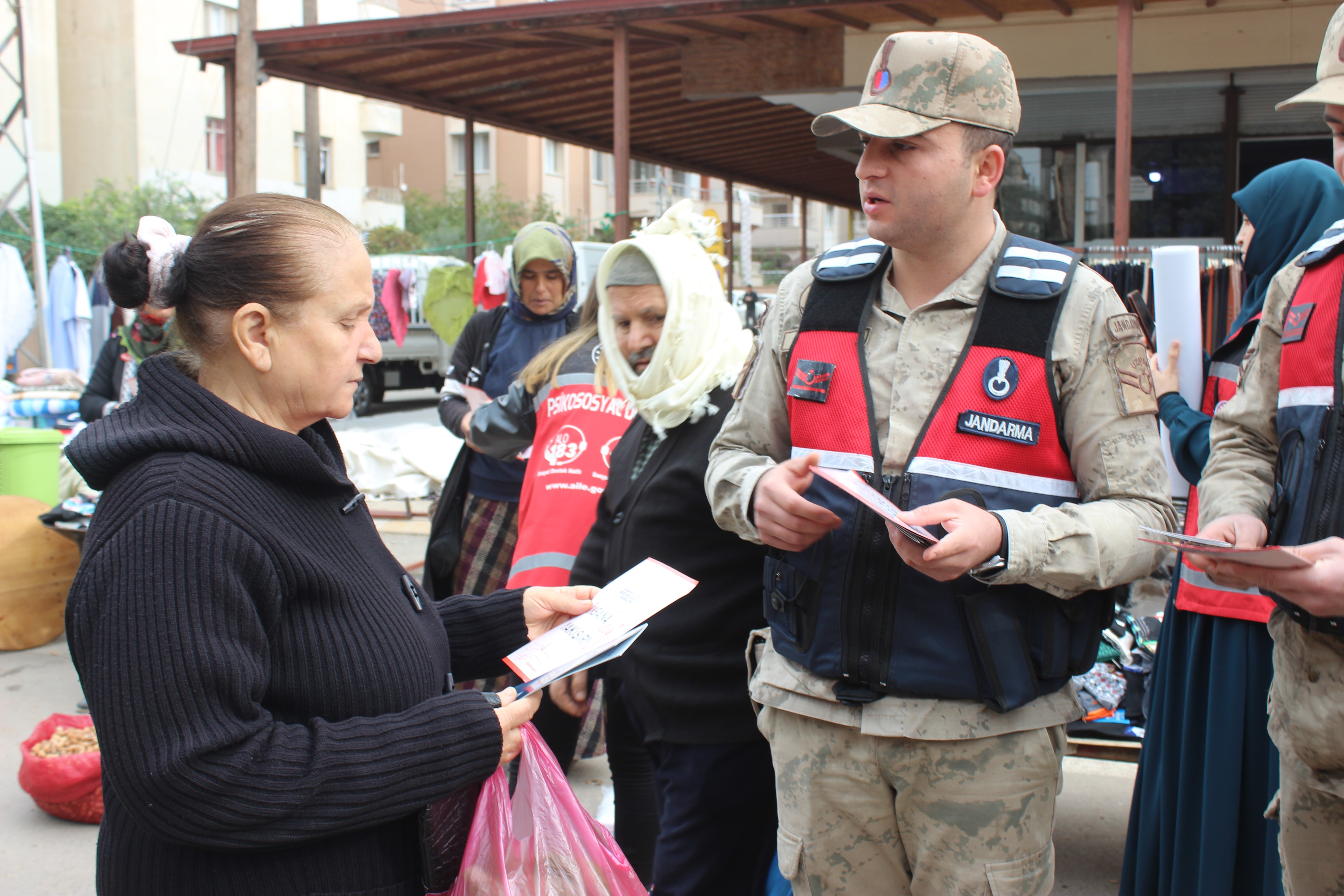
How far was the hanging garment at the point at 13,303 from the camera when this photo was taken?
10305 millimetres

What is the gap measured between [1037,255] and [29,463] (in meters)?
6.64

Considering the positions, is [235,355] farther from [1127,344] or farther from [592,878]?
[1127,344]

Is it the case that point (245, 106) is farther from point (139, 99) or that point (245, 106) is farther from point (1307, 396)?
point (139, 99)

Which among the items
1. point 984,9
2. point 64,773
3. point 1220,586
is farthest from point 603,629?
point 984,9

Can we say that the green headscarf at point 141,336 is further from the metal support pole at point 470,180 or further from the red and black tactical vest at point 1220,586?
the metal support pole at point 470,180

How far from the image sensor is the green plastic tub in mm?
6418

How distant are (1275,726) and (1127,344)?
72 centimetres

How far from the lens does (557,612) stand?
1.85m

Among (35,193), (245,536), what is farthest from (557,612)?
(35,193)

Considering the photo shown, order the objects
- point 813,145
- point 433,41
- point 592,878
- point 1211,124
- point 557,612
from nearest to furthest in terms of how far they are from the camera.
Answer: point 592,878 → point 557,612 → point 433,41 → point 1211,124 → point 813,145

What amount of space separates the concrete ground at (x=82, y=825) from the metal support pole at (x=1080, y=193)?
730 cm

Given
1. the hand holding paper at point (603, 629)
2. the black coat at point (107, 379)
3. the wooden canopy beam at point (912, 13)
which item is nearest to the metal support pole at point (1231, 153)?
the wooden canopy beam at point (912, 13)

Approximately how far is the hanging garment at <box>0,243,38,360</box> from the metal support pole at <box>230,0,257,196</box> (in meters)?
3.41

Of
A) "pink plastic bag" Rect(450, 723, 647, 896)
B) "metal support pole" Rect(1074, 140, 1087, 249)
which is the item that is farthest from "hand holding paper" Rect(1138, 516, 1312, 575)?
"metal support pole" Rect(1074, 140, 1087, 249)
